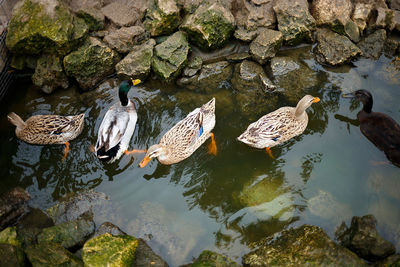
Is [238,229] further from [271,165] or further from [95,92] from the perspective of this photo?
[95,92]

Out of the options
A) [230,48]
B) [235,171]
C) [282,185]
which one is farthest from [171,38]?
[282,185]

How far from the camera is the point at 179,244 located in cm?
494

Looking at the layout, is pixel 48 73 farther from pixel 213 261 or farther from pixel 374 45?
pixel 374 45

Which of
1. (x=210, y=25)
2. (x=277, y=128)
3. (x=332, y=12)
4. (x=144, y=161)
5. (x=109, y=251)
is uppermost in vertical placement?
(x=210, y=25)

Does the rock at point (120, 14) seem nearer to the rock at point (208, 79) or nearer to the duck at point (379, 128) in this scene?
the rock at point (208, 79)

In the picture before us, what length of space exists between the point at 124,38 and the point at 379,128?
16.8 ft

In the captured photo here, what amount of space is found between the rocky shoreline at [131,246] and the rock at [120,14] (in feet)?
13.3

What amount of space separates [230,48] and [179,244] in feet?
13.8

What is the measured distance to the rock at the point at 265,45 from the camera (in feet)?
21.3

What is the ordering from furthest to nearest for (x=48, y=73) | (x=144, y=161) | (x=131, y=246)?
1. (x=48, y=73)
2. (x=144, y=161)
3. (x=131, y=246)

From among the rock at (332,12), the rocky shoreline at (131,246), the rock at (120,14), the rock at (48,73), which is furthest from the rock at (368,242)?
the rock at (48,73)

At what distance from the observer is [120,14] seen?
6.96 m

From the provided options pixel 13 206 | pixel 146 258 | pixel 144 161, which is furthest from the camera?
pixel 144 161

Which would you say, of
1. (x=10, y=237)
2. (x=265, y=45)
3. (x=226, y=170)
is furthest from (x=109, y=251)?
(x=265, y=45)
